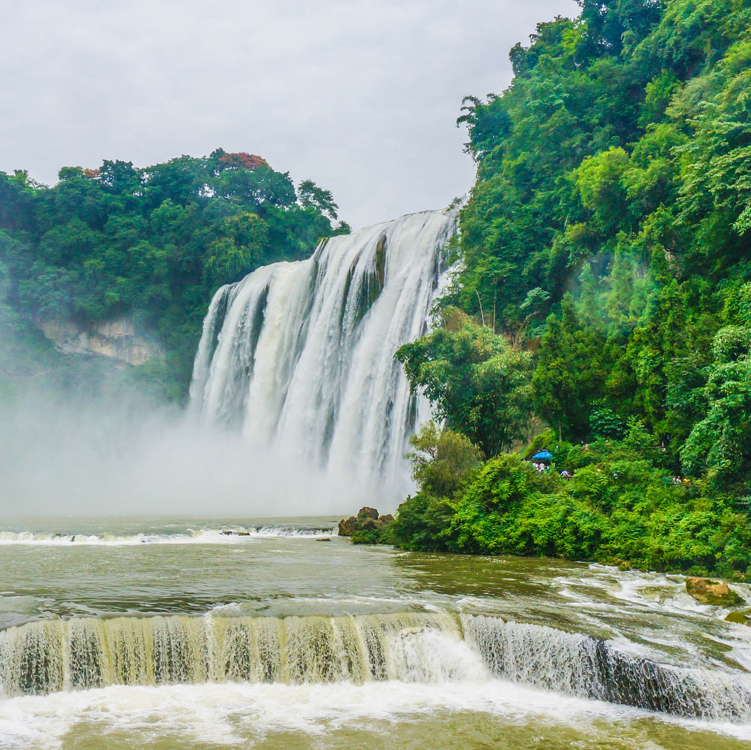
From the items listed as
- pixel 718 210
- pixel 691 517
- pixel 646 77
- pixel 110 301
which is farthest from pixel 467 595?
pixel 110 301

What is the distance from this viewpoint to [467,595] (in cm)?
1082

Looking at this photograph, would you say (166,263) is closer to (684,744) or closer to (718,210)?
(718,210)

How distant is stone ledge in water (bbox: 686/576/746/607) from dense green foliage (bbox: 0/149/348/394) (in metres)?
37.0

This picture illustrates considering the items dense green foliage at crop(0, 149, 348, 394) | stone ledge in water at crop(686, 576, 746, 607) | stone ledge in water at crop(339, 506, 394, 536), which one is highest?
dense green foliage at crop(0, 149, 348, 394)

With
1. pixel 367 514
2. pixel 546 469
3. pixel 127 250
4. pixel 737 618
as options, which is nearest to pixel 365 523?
pixel 367 514

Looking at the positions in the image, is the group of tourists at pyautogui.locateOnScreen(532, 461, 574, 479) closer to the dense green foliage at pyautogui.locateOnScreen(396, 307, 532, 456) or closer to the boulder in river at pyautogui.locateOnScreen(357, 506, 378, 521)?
the dense green foliage at pyautogui.locateOnScreen(396, 307, 532, 456)

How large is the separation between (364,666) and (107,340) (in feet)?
131

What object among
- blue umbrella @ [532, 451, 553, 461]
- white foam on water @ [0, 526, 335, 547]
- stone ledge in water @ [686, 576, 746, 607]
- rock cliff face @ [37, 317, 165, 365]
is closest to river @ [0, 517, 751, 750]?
stone ledge in water @ [686, 576, 746, 607]

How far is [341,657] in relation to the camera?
884cm

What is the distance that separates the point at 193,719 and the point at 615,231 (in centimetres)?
1942

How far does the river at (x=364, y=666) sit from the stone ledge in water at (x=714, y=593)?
391 millimetres

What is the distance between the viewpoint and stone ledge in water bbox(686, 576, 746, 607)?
1059 cm

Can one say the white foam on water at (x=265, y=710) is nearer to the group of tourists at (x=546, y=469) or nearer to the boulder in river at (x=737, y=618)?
the boulder in river at (x=737, y=618)

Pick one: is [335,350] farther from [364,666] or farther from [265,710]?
[265,710]
